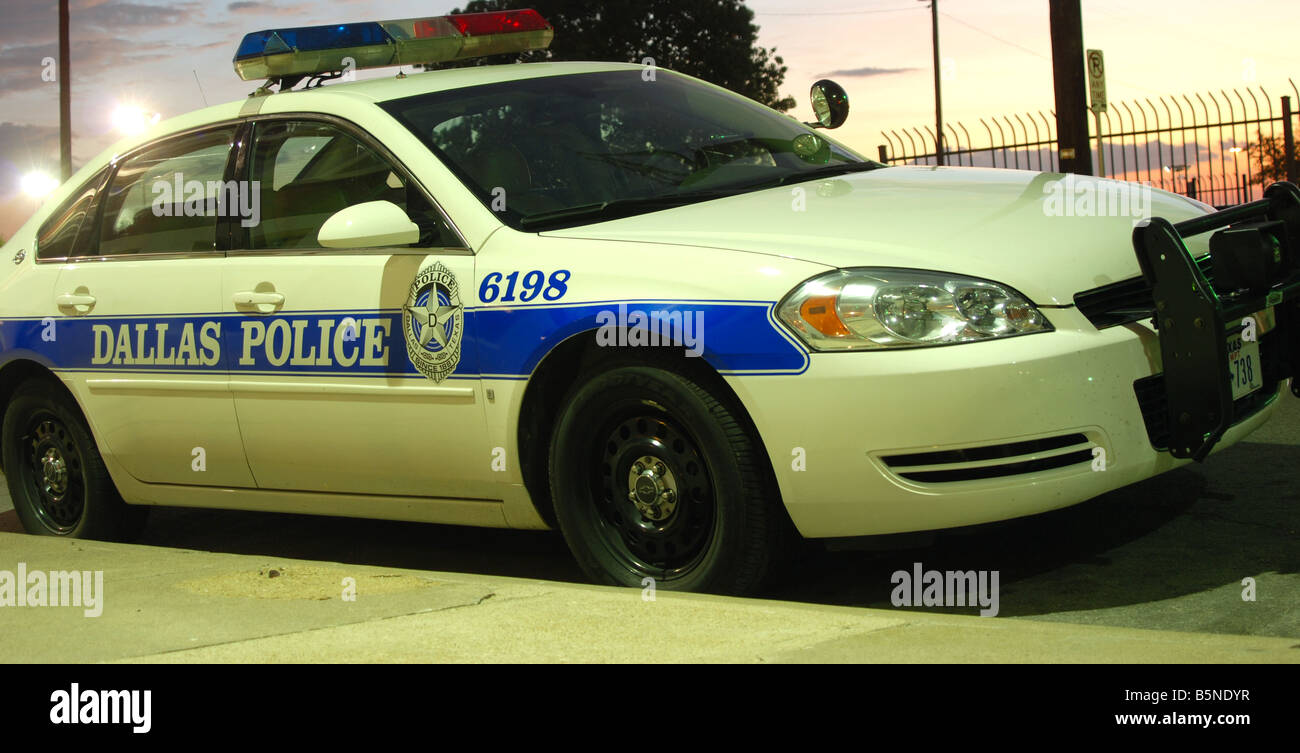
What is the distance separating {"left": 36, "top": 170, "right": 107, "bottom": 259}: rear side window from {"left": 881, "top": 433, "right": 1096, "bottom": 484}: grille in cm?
351

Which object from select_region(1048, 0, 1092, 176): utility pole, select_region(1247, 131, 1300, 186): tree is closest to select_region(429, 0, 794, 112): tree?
select_region(1247, 131, 1300, 186): tree

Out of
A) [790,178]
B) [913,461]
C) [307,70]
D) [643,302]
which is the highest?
[307,70]

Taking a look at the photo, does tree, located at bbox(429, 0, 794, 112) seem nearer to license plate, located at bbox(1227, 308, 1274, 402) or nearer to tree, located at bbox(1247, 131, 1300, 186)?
tree, located at bbox(1247, 131, 1300, 186)

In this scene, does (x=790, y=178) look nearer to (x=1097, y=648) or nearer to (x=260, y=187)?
(x=260, y=187)

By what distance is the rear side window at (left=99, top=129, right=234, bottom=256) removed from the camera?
5.40 meters

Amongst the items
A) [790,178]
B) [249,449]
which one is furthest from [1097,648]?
[249,449]

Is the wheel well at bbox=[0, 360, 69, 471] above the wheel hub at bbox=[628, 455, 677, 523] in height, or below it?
above

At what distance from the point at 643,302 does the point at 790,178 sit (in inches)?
44.4

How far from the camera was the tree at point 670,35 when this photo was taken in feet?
140

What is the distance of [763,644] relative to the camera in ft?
11.0

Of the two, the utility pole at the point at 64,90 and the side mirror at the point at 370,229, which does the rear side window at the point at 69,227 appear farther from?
the utility pole at the point at 64,90

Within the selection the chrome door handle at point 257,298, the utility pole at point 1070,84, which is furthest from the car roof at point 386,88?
the utility pole at point 1070,84

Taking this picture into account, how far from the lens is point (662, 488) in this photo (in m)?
4.19
